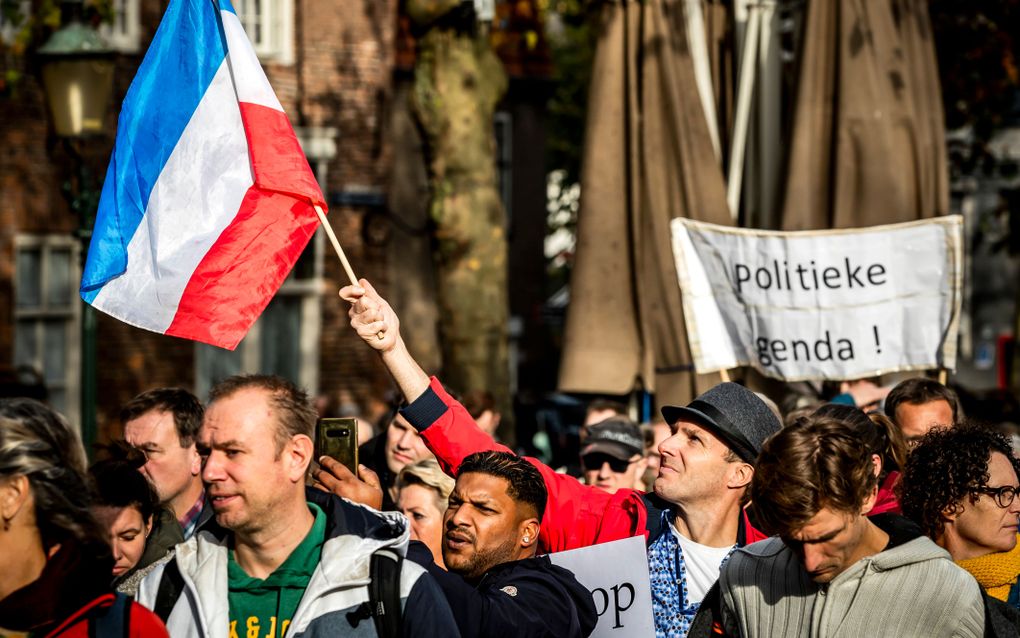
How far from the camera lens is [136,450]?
17.6 feet

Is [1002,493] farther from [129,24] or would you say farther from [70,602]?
[129,24]

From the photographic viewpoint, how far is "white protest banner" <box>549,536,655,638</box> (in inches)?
174

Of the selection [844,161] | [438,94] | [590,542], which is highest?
[438,94]

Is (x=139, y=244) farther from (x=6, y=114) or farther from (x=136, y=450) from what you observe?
(x=6, y=114)

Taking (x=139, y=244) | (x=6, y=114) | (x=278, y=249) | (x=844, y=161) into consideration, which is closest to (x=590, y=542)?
(x=278, y=249)

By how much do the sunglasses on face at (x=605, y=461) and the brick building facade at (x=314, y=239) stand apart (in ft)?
35.6

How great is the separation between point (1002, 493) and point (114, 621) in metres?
2.40

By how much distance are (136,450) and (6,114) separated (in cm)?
1337

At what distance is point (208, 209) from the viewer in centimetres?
504

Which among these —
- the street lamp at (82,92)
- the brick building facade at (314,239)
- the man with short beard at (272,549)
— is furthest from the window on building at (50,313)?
the man with short beard at (272,549)

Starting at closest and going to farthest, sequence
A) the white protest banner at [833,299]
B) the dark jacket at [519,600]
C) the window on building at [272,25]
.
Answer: the dark jacket at [519,600]
the white protest banner at [833,299]
the window on building at [272,25]

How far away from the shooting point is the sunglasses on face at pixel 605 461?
7.27 metres

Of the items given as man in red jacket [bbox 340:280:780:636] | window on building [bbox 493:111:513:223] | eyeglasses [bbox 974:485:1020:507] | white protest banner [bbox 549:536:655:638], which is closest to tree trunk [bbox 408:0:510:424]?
man in red jacket [bbox 340:280:780:636]

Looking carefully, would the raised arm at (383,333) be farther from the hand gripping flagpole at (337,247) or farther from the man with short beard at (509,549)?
the man with short beard at (509,549)
